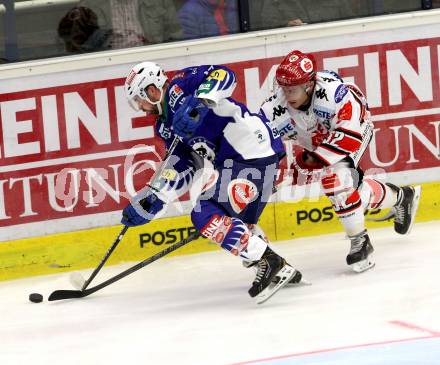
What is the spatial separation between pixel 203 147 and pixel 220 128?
0.43 ft

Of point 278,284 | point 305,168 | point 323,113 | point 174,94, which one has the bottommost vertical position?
point 278,284

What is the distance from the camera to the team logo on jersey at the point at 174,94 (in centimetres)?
493

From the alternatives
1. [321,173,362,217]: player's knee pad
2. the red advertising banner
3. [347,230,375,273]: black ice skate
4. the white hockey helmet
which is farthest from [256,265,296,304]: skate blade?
the red advertising banner

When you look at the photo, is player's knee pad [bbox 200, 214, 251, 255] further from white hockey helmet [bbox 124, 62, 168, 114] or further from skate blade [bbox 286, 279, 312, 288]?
white hockey helmet [bbox 124, 62, 168, 114]

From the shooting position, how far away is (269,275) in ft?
15.6

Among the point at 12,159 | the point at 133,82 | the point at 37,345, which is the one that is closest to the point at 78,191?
the point at 12,159

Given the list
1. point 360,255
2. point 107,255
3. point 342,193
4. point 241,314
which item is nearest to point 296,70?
point 342,193

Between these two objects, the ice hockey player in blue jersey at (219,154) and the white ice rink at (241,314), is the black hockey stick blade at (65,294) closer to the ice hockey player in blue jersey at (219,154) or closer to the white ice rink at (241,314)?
the white ice rink at (241,314)

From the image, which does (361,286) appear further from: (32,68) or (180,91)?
(32,68)

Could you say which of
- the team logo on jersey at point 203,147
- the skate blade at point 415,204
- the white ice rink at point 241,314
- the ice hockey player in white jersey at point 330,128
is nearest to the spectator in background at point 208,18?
the ice hockey player in white jersey at point 330,128

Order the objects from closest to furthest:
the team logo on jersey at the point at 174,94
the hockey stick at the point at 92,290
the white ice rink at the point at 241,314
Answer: the white ice rink at the point at 241,314, the team logo on jersey at the point at 174,94, the hockey stick at the point at 92,290

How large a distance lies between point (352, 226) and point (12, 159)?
1.93 meters

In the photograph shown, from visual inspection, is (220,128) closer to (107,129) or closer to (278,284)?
(278,284)

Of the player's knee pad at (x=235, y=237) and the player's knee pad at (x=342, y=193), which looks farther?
the player's knee pad at (x=342, y=193)
